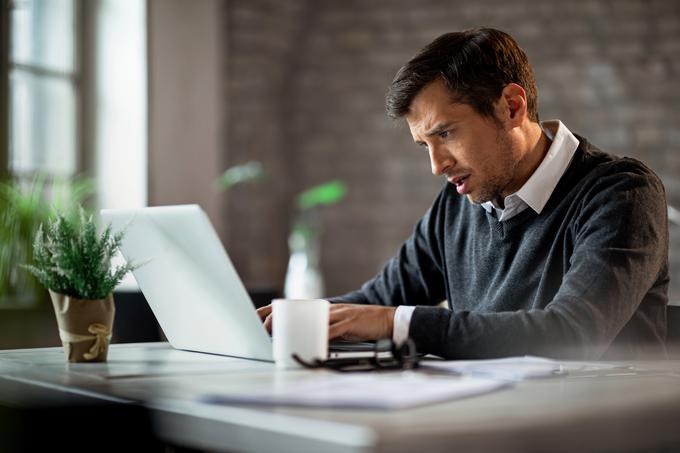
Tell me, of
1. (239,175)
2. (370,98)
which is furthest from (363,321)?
(370,98)

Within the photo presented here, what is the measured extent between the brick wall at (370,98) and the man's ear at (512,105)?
3.34 metres

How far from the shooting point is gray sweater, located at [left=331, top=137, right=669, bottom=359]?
1386mm

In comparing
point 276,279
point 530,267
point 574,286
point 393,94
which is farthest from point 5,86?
point 574,286

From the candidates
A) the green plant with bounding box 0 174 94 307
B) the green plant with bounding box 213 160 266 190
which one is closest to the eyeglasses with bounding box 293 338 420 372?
the green plant with bounding box 0 174 94 307

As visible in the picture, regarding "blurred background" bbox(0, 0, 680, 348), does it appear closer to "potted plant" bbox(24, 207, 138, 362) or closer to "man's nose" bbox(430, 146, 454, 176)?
"man's nose" bbox(430, 146, 454, 176)

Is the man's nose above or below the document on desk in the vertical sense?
above

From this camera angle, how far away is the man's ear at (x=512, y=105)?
1841 mm

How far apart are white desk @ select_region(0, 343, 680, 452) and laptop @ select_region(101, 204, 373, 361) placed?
15 cm

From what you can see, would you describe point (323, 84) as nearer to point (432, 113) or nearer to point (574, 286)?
point (432, 113)

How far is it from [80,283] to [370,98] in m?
4.18

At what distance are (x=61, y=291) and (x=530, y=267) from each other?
88 cm

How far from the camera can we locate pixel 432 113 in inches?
70.6

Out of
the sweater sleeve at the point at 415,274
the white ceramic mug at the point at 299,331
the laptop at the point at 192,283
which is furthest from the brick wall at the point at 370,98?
the white ceramic mug at the point at 299,331

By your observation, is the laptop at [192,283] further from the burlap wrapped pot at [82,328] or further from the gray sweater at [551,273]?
the gray sweater at [551,273]
